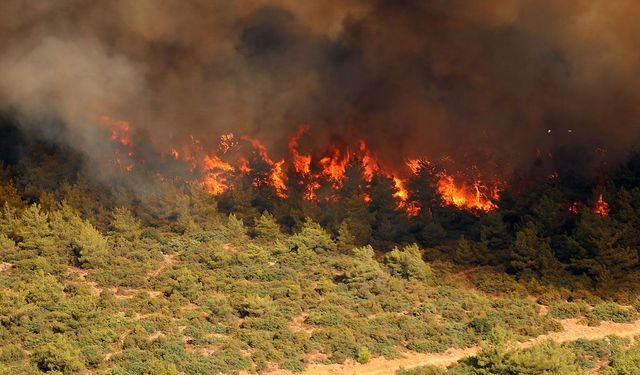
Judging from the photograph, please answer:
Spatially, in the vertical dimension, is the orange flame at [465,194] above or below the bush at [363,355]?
above

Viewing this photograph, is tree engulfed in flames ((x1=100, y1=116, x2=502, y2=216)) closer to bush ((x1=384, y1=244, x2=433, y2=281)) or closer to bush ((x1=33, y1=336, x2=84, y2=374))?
bush ((x1=384, y1=244, x2=433, y2=281))

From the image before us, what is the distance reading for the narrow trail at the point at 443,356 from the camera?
147 ft

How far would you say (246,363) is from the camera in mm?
44562

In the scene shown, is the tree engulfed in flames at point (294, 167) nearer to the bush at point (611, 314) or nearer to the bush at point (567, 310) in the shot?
the bush at point (567, 310)

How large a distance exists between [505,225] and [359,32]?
16328 mm

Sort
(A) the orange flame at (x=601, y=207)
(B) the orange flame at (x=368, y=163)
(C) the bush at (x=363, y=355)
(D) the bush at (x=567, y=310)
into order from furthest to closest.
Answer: (B) the orange flame at (x=368, y=163) → (A) the orange flame at (x=601, y=207) → (D) the bush at (x=567, y=310) → (C) the bush at (x=363, y=355)

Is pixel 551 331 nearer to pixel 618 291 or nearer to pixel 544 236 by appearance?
pixel 618 291

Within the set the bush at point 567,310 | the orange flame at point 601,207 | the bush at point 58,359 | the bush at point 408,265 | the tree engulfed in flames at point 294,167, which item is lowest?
the bush at point 58,359

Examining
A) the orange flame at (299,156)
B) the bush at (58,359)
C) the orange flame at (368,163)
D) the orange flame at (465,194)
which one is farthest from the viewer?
the orange flame at (299,156)

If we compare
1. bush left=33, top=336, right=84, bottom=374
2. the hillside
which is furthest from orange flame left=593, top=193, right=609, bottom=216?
bush left=33, top=336, right=84, bottom=374

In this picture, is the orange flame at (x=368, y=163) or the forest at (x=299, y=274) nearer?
the forest at (x=299, y=274)

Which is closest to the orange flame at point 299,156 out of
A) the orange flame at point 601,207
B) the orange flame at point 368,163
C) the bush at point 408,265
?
the orange flame at point 368,163

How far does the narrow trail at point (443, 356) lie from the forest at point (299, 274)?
322 mm

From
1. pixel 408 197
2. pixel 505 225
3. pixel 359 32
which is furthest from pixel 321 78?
pixel 505 225
